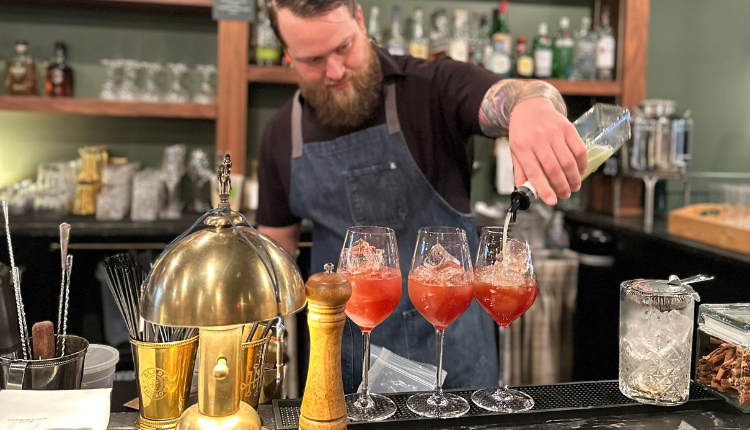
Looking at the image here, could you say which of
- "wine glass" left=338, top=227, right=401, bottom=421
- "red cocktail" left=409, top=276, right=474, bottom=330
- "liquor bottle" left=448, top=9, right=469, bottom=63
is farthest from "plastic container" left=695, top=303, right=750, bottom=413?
"liquor bottle" left=448, top=9, right=469, bottom=63

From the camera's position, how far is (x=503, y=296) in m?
1.12

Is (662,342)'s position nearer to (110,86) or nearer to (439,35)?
(439,35)

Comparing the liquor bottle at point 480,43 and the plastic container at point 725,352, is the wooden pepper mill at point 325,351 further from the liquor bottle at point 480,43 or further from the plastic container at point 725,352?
the liquor bottle at point 480,43

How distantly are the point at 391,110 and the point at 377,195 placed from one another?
0.24 metres

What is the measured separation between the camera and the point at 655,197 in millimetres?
3352

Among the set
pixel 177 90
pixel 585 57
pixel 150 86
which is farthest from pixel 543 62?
pixel 150 86

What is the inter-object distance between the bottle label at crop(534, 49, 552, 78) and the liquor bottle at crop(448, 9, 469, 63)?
0.36m

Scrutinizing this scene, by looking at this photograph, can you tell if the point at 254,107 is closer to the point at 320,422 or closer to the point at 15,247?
the point at 15,247

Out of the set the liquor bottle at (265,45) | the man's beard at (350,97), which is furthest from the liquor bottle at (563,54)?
the man's beard at (350,97)

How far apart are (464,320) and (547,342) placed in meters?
1.38

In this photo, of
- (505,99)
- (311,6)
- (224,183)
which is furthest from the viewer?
(311,6)

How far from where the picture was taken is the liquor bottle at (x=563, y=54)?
333 cm

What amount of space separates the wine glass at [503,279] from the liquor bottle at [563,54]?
243 cm

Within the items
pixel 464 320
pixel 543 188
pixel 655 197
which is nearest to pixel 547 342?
pixel 655 197
